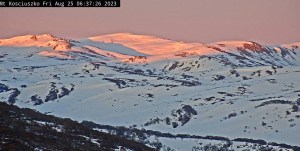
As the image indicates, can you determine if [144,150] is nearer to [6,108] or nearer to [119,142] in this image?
[119,142]

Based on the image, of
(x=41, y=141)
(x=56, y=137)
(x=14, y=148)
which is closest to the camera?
(x=14, y=148)

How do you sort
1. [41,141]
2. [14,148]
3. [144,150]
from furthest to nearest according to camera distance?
[144,150] < [41,141] < [14,148]

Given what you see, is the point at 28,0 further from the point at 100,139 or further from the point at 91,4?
the point at 100,139

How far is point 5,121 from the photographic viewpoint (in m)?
66.6

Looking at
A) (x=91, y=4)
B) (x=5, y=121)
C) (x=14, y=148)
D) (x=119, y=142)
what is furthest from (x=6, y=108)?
(x=14, y=148)

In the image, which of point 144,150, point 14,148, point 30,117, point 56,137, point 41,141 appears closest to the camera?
point 14,148

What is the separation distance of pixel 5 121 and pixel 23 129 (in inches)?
161

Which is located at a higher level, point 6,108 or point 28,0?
point 28,0

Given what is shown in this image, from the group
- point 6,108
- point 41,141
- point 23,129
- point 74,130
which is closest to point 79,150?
point 41,141

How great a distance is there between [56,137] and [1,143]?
1004cm

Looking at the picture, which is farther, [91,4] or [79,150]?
[91,4]

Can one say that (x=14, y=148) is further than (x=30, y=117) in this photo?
No

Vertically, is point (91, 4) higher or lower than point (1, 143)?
higher

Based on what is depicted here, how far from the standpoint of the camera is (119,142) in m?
69.5
